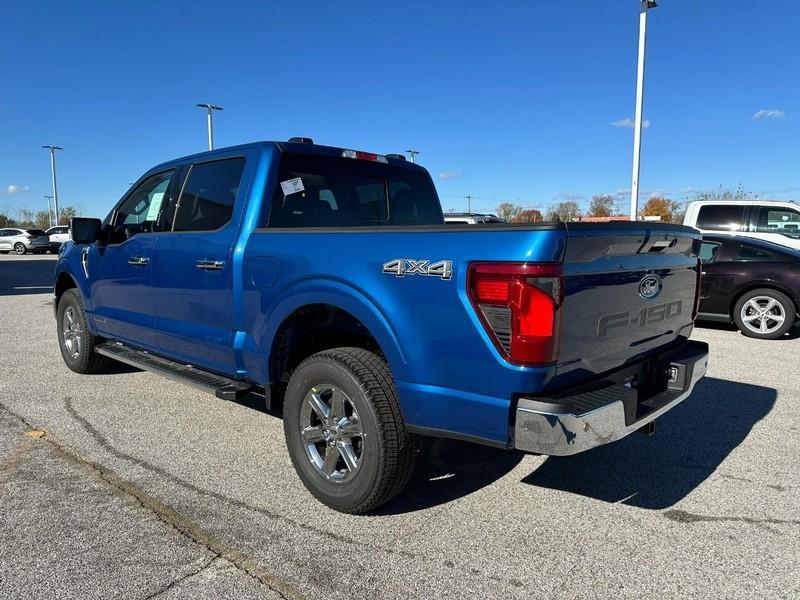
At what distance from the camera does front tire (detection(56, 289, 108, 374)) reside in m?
5.64

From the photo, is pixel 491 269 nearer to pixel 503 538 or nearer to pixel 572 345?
pixel 572 345

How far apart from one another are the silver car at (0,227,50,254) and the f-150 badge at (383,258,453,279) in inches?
1565

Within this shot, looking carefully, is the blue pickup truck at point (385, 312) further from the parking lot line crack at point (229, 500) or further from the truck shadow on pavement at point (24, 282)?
the truck shadow on pavement at point (24, 282)

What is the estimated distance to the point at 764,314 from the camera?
26.6ft

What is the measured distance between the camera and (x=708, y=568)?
256 cm

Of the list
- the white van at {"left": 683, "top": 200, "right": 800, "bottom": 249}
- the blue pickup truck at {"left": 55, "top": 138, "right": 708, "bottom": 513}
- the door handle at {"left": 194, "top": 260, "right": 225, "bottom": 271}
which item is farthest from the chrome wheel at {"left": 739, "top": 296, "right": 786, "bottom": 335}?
the door handle at {"left": 194, "top": 260, "right": 225, "bottom": 271}

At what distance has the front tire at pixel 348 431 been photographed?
9.16 feet

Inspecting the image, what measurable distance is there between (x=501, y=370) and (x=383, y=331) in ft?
2.04

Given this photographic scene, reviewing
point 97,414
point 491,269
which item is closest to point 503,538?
point 491,269

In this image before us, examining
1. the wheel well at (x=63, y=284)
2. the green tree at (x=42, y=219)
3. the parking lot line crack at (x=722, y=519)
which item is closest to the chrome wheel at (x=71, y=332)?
the wheel well at (x=63, y=284)

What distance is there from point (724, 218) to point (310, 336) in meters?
10.6

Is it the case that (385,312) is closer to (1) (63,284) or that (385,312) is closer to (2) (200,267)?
(2) (200,267)

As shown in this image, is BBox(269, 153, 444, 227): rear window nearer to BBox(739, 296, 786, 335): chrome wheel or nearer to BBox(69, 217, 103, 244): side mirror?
BBox(69, 217, 103, 244): side mirror

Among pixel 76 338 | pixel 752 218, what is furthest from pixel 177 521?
pixel 752 218
